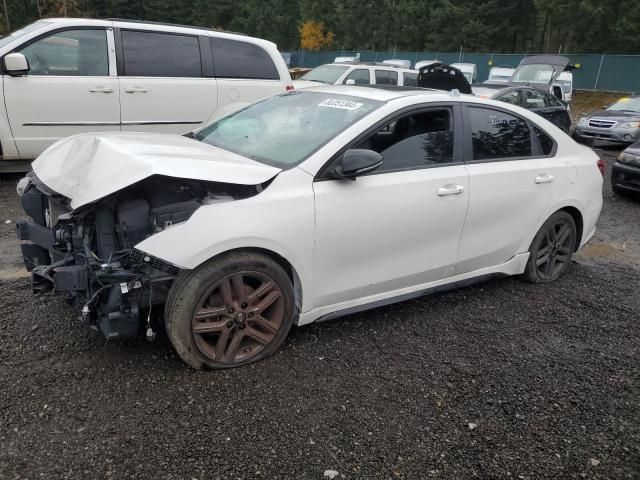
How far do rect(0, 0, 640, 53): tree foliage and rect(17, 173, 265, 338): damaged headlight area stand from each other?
120 ft

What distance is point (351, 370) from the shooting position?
3.19 meters

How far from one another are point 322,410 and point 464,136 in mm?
2214

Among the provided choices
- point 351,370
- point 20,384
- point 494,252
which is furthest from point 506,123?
point 20,384

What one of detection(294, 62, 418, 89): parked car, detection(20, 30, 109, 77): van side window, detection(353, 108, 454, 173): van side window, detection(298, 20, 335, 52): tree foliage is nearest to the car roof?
detection(353, 108, 454, 173): van side window

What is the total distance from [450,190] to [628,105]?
12.6m

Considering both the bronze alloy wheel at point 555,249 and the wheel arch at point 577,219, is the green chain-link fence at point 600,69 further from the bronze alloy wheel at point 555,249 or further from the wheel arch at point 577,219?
the bronze alloy wheel at point 555,249

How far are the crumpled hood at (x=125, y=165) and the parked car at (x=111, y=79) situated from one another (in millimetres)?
3361

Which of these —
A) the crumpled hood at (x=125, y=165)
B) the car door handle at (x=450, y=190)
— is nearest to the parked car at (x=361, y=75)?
the car door handle at (x=450, y=190)

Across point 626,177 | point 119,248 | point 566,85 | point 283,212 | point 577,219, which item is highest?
point 283,212

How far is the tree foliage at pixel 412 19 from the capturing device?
122 feet

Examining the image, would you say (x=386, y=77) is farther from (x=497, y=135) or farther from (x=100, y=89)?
(x=497, y=135)

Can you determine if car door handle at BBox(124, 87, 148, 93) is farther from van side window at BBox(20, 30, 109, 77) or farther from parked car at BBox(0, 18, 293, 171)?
van side window at BBox(20, 30, 109, 77)

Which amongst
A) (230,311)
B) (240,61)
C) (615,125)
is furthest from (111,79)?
(615,125)

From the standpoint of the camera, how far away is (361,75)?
1249 cm
